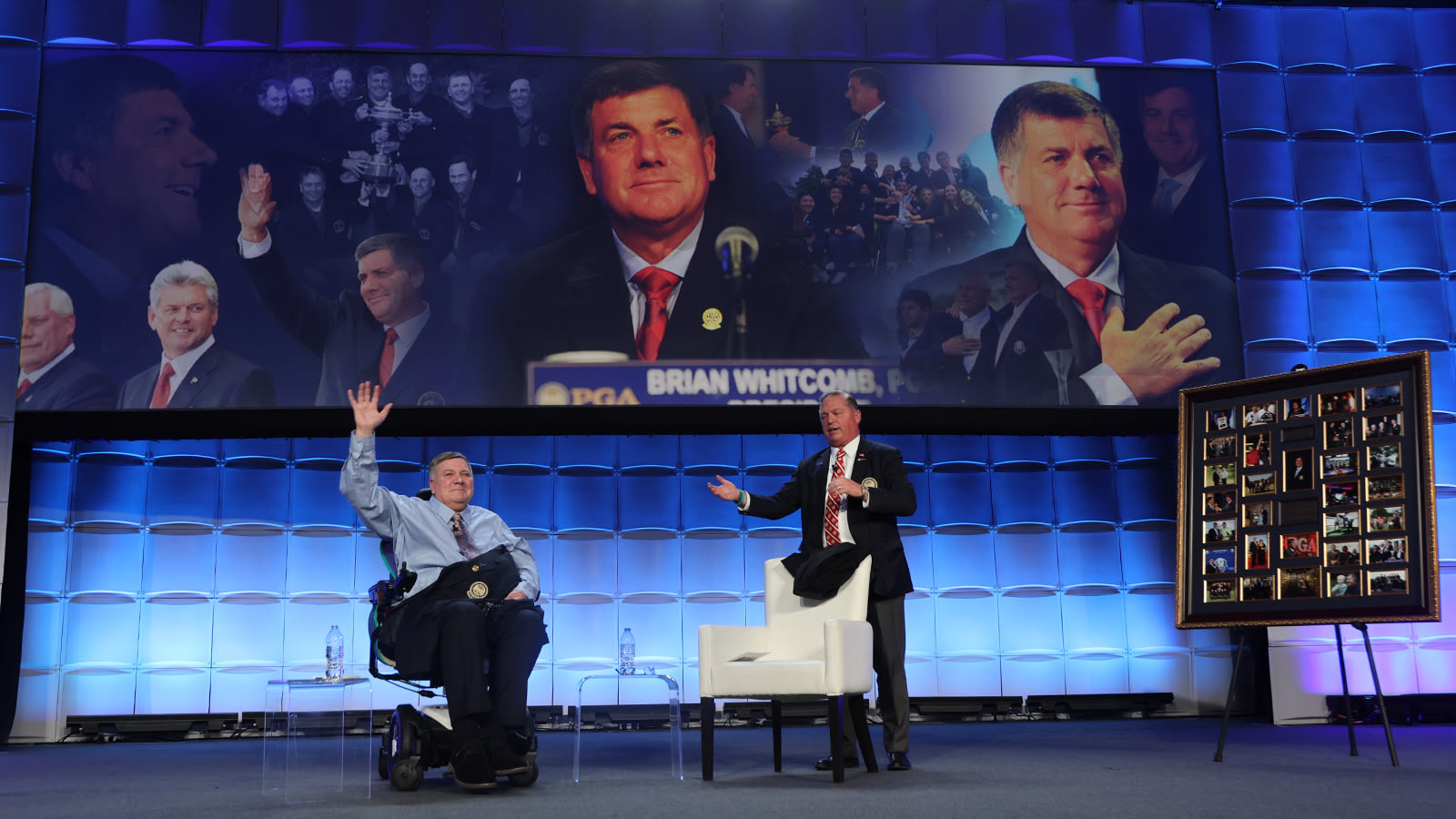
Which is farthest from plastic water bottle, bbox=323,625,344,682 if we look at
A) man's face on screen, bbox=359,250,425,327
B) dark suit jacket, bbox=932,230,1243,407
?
dark suit jacket, bbox=932,230,1243,407

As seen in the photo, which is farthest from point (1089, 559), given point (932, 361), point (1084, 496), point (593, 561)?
point (593, 561)

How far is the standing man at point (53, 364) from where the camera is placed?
18.6 feet

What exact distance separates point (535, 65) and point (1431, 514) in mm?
4720

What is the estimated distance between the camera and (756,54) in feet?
20.9

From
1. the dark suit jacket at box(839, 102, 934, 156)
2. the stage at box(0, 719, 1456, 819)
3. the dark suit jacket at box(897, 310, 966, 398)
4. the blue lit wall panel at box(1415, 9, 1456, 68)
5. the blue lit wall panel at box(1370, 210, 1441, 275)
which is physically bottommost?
the stage at box(0, 719, 1456, 819)

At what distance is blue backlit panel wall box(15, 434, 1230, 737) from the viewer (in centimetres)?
651

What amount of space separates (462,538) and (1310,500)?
3119 mm

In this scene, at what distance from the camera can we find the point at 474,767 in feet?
11.6

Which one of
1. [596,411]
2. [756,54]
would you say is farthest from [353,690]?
[756,54]

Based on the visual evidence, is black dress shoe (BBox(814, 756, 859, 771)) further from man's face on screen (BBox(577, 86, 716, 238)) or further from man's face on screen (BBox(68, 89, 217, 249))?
man's face on screen (BBox(68, 89, 217, 249))

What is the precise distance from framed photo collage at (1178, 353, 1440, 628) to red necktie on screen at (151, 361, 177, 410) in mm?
4738

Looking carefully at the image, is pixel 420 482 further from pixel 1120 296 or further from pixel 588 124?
pixel 1120 296

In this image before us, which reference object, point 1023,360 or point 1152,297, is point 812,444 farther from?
point 1152,297

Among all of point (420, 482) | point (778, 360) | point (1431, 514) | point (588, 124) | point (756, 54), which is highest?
point (756, 54)
